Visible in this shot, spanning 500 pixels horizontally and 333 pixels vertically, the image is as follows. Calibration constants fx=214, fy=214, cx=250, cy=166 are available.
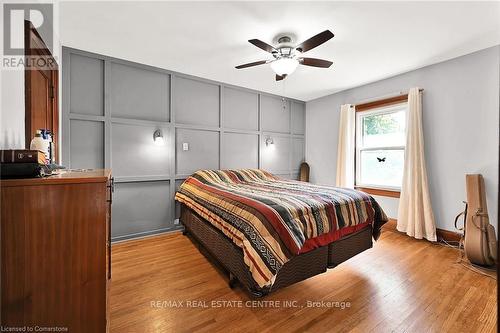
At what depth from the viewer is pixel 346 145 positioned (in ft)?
13.4

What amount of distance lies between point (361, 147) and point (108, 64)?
4337 mm

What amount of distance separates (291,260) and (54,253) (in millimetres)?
1503

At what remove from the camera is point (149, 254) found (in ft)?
8.53

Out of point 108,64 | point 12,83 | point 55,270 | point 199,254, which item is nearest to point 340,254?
point 199,254

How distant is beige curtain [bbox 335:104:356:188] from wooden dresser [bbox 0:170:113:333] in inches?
158

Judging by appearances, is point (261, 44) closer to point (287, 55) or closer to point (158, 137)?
point (287, 55)

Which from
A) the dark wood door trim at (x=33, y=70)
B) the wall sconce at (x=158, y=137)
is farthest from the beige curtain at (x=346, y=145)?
the dark wood door trim at (x=33, y=70)

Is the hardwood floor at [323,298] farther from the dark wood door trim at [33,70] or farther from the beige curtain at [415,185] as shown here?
the dark wood door trim at [33,70]

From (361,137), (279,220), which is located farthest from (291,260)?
(361,137)

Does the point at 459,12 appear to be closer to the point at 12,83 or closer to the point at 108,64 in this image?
the point at 12,83

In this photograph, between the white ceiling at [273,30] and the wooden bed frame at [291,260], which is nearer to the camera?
the wooden bed frame at [291,260]

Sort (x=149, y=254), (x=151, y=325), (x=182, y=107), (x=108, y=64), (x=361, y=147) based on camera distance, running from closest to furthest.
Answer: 1. (x=151, y=325)
2. (x=149, y=254)
3. (x=108, y=64)
4. (x=182, y=107)
5. (x=361, y=147)

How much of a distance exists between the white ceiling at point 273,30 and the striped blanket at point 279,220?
Result: 174cm

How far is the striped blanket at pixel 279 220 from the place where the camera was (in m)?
1.55
